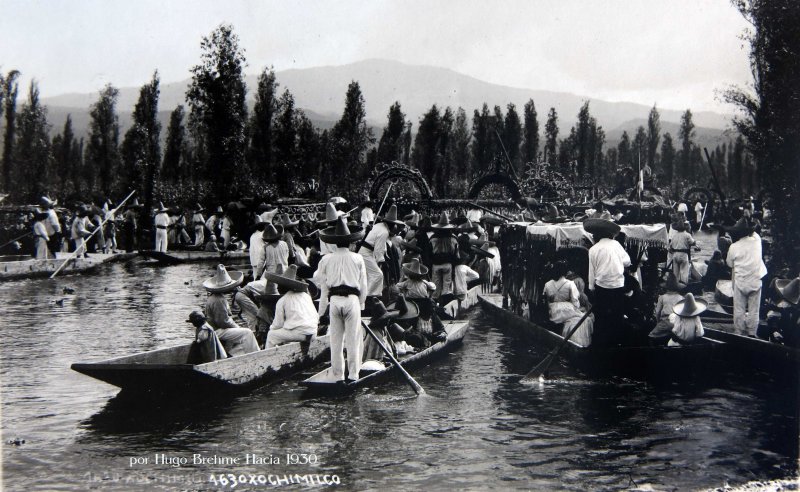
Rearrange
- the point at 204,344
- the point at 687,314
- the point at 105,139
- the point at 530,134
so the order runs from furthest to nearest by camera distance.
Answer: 1. the point at 530,134
2. the point at 105,139
3. the point at 687,314
4. the point at 204,344

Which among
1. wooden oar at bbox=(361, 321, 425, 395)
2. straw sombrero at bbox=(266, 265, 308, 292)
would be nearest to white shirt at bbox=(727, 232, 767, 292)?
wooden oar at bbox=(361, 321, 425, 395)

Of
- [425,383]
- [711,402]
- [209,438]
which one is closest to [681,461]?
[711,402]

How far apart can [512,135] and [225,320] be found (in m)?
55.0

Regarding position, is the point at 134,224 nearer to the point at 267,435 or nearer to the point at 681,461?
the point at 267,435

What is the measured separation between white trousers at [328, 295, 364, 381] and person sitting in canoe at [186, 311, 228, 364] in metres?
1.38

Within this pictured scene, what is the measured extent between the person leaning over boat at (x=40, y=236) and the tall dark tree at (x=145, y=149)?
995 centimetres

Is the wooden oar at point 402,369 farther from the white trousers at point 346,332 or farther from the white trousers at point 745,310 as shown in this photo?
the white trousers at point 745,310

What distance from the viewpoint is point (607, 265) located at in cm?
1048

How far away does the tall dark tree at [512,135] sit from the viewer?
204ft

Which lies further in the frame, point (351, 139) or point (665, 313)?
point (351, 139)

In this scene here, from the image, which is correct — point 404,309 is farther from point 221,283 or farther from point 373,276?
point 221,283

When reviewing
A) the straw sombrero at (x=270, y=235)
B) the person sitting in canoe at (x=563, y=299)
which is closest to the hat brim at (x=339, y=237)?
the person sitting in canoe at (x=563, y=299)

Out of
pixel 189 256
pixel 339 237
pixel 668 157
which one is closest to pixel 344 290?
pixel 339 237

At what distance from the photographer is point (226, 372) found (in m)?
8.87
